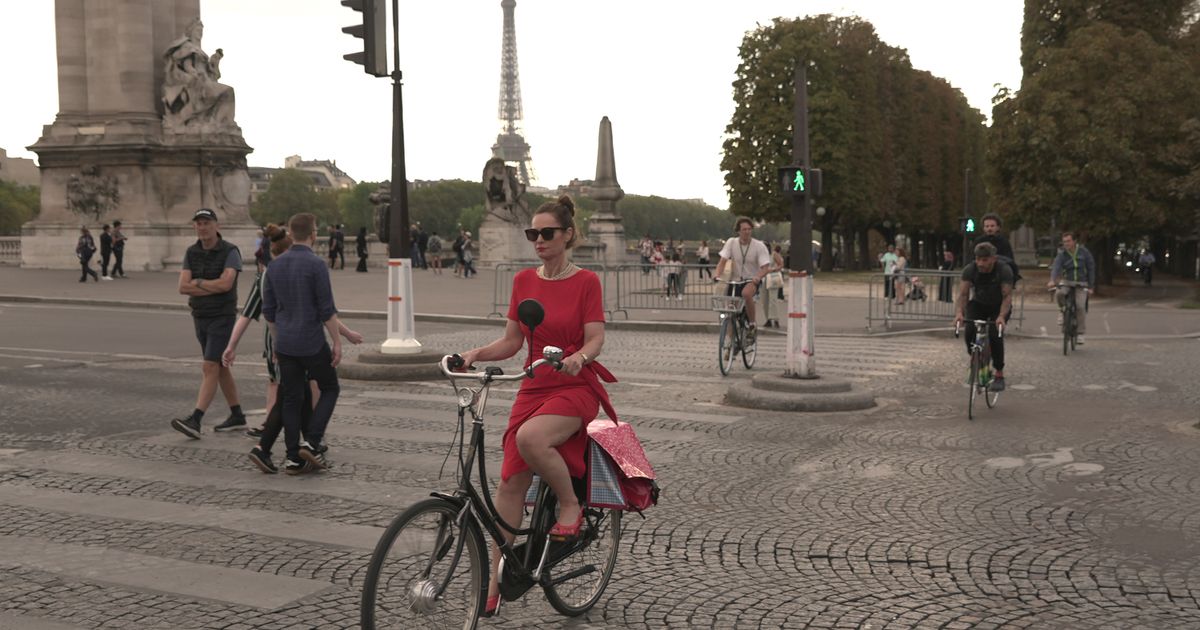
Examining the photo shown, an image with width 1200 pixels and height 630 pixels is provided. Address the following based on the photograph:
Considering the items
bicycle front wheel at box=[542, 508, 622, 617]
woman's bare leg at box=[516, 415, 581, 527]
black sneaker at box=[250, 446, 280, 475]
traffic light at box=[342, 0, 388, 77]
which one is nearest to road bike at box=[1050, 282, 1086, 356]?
traffic light at box=[342, 0, 388, 77]

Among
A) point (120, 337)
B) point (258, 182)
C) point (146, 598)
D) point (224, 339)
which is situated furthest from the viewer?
point (258, 182)

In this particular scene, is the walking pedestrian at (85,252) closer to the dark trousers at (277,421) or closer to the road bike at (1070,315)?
the road bike at (1070,315)

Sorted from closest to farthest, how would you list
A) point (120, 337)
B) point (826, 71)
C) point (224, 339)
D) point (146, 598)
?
1. point (146, 598)
2. point (224, 339)
3. point (120, 337)
4. point (826, 71)

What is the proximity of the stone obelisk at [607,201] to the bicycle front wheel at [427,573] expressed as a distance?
145 ft

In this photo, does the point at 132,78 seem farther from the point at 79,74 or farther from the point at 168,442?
the point at 168,442

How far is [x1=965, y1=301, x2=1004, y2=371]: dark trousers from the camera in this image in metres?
11.5

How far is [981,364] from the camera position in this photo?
36.8 ft

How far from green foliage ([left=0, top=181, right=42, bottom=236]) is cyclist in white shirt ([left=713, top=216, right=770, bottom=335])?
10491cm

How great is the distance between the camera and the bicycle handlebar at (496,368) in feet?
14.6

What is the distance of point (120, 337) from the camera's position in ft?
61.3

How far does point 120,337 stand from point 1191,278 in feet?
162

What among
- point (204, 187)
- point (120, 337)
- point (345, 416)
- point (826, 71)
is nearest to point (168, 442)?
point (345, 416)

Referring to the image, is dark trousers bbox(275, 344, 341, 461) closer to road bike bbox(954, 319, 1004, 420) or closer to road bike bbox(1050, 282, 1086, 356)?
road bike bbox(954, 319, 1004, 420)

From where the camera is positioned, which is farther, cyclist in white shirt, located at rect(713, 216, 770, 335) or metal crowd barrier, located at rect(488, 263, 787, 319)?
metal crowd barrier, located at rect(488, 263, 787, 319)
